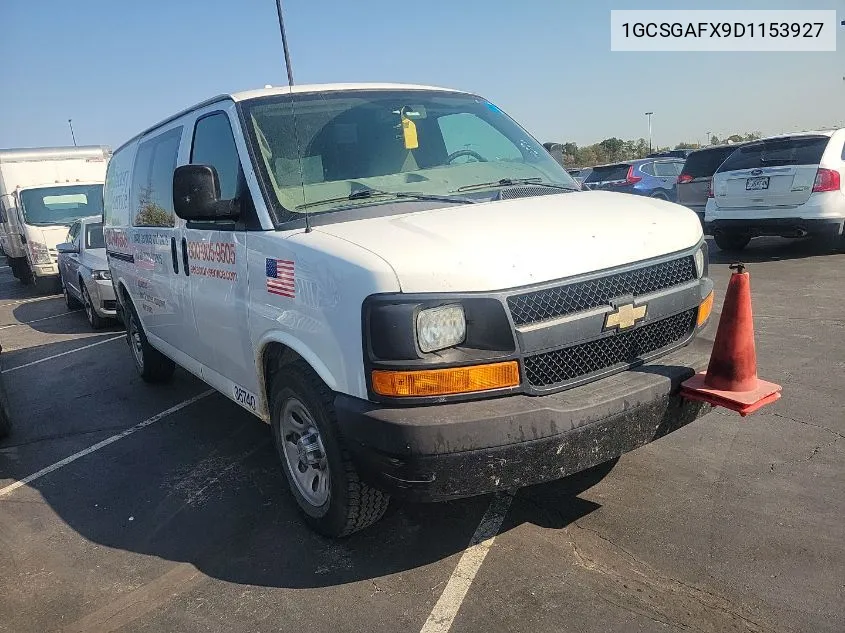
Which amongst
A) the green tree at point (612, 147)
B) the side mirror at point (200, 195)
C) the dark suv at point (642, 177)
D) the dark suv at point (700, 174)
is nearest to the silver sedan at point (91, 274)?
the side mirror at point (200, 195)

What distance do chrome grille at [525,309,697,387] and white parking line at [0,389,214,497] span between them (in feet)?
11.8

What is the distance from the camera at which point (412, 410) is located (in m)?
2.49

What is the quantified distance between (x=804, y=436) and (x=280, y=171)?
3.35 m

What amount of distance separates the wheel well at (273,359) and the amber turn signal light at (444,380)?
684 mm

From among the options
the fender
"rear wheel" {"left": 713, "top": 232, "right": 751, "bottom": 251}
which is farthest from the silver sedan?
"rear wheel" {"left": 713, "top": 232, "right": 751, "bottom": 251}

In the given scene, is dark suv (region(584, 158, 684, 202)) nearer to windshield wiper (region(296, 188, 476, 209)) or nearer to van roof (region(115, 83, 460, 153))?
van roof (region(115, 83, 460, 153))

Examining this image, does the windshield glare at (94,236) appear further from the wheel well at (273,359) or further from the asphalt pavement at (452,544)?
the wheel well at (273,359)

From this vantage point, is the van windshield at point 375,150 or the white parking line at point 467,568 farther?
the van windshield at point 375,150

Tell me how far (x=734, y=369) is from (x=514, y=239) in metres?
1.15

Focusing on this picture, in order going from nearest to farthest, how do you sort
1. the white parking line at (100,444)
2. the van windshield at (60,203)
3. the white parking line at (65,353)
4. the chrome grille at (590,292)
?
the chrome grille at (590,292) → the white parking line at (100,444) → the white parking line at (65,353) → the van windshield at (60,203)

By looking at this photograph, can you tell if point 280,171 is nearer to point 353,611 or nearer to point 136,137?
point 353,611

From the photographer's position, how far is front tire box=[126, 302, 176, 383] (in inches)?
238

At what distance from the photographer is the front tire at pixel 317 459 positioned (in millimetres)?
2812

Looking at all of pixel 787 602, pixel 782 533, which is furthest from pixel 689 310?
pixel 787 602
